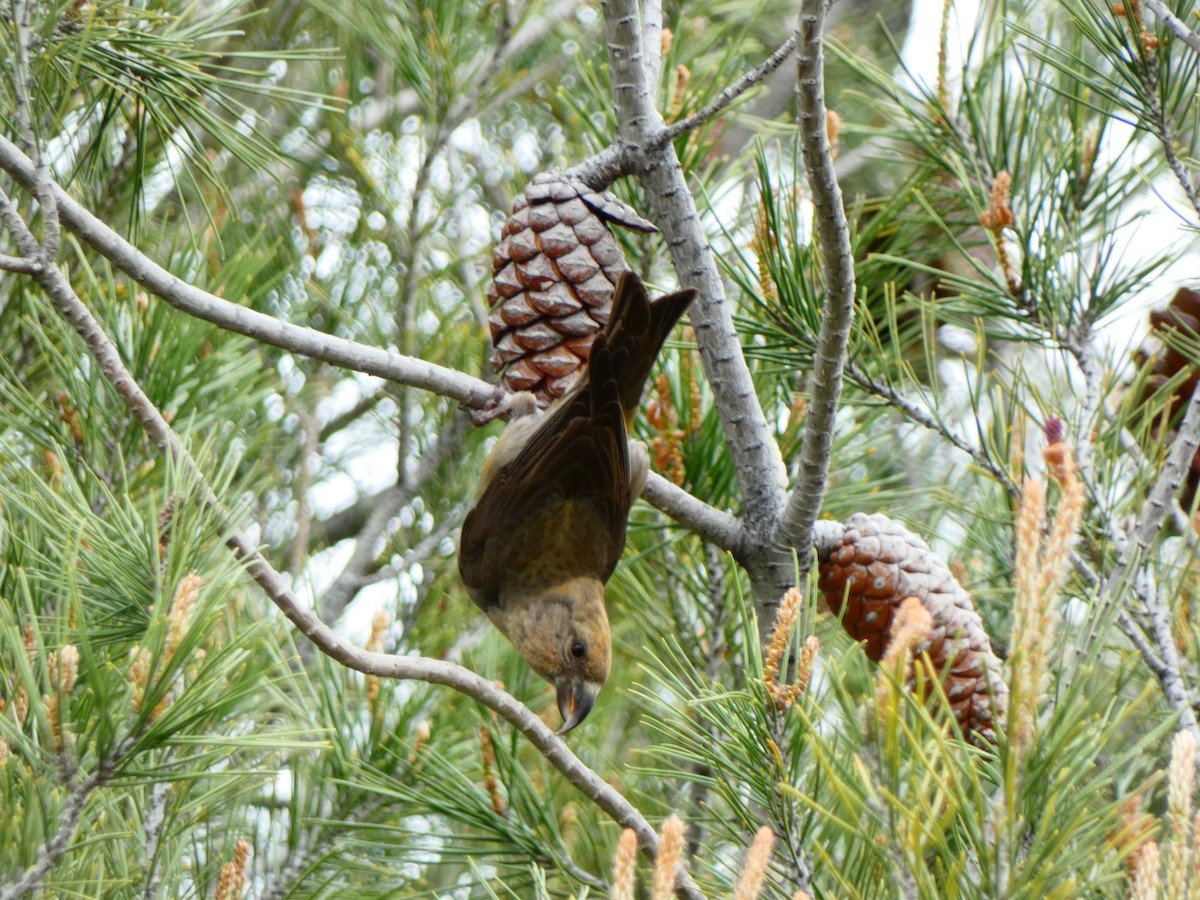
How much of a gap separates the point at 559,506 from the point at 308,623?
1095 mm

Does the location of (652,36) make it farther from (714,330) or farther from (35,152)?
(35,152)

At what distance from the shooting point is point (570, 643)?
2285 millimetres

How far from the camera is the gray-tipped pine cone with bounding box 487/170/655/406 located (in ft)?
5.67

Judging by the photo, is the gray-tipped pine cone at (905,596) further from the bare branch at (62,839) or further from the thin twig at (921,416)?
the bare branch at (62,839)

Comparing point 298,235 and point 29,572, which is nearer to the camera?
point 29,572

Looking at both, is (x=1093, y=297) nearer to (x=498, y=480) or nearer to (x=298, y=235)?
(x=498, y=480)

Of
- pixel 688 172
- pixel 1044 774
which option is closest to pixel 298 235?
pixel 688 172

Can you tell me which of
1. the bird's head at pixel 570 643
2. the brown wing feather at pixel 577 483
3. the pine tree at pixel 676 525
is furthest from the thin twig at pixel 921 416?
the bird's head at pixel 570 643

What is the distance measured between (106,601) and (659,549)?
101 cm

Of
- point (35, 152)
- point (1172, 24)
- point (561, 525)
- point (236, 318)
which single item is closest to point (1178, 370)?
point (1172, 24)

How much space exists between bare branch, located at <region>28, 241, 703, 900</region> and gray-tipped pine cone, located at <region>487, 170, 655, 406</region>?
1.87ft

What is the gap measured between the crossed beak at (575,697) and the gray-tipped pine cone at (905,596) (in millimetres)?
705

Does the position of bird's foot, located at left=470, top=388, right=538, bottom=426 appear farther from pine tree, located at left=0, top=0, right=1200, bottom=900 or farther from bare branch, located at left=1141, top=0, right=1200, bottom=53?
bare branch, located at left=1141, top=0, right=1200, bottom=53

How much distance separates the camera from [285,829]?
1955 mm
